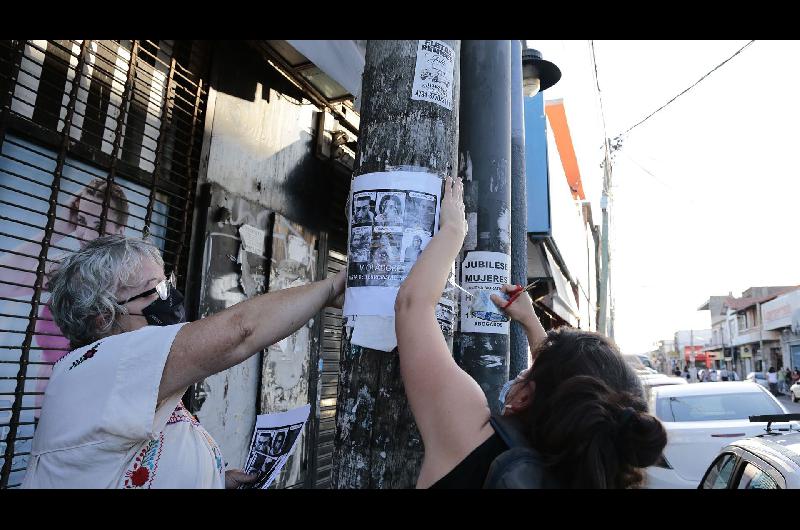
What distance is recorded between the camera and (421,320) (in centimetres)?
140

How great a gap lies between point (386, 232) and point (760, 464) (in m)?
2.92

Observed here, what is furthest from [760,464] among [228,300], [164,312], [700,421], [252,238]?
[252,238]

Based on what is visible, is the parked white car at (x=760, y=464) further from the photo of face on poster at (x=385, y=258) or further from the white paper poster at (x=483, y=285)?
the photo of face on poster at (x=385, y=258)

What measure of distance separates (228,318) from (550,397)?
99cm

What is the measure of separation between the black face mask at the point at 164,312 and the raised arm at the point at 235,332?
0.99 feet

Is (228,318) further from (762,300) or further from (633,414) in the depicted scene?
(762,300)

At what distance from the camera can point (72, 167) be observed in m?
A: 3.46

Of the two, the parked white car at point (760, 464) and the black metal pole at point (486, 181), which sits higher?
the black metal pole at point (486, 181)

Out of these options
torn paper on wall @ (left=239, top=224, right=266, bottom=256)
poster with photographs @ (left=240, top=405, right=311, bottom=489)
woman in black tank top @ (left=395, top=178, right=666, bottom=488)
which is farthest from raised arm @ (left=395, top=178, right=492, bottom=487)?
torn paper on wall @ (left=239, top=224, right=266, bottom=256)

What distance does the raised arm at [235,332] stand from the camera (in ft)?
4.96

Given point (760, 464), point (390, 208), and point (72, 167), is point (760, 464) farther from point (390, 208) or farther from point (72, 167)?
point (72, 167)

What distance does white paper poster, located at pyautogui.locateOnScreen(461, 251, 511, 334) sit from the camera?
2621 millimetres

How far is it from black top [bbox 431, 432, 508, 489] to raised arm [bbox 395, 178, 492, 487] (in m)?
0.02

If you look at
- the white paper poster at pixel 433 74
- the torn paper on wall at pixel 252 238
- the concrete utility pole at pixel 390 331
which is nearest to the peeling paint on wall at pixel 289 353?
the torn paper on wall at pixel 252 238
